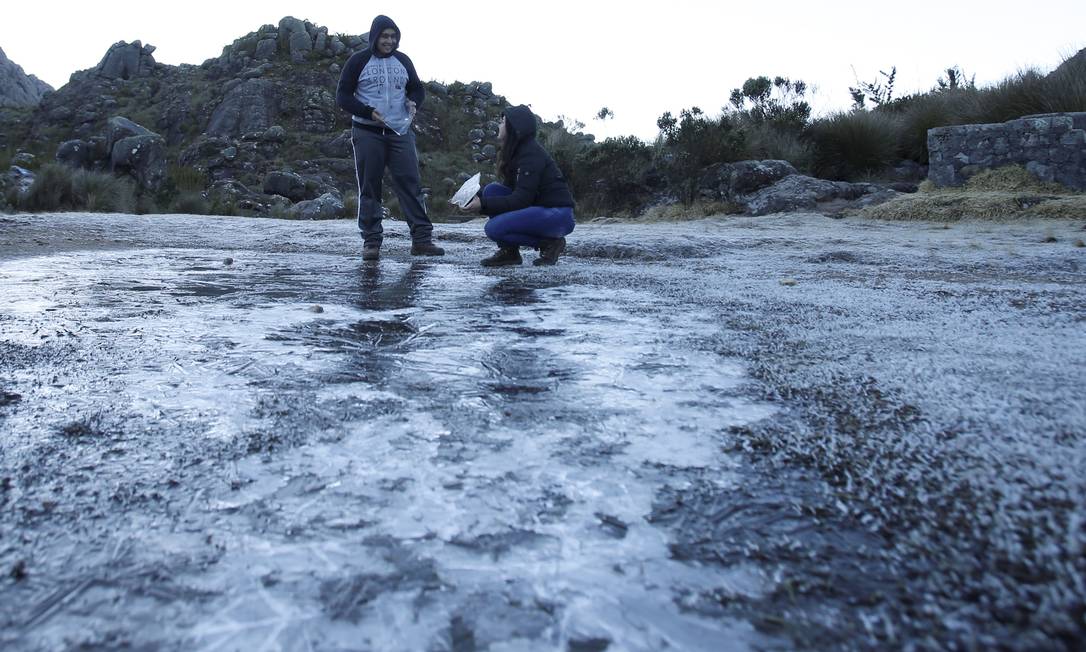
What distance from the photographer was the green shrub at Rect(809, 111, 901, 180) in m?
11.0

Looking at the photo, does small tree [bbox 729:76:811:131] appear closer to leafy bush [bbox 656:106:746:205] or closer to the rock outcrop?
leafy bush [bbox 656:106:746:205]

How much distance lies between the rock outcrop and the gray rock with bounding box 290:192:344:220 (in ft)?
111

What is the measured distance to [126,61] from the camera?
3716cm

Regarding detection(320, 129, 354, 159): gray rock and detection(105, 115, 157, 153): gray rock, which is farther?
detection(320, 129, 354, 159): gray rock

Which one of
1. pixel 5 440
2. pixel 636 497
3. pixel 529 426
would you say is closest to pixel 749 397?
pixel 529 426

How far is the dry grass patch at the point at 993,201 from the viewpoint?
23.5 ft

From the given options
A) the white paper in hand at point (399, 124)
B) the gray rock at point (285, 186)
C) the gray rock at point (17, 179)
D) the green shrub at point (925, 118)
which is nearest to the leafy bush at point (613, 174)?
the green shrub at point (925, 118)

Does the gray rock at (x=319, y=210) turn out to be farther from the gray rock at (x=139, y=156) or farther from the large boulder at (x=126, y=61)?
the large boulder at (x=126, y=61)

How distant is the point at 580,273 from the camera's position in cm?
423

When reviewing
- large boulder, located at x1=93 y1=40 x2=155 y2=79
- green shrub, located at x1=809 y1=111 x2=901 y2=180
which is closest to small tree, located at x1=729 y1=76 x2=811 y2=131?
green shrub, located at x1=809 y1=111 x2=901 y2=180

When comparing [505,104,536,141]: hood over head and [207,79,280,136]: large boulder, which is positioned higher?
[207,79,280,136]: large boulder

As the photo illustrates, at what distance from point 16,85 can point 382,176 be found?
48.4 m

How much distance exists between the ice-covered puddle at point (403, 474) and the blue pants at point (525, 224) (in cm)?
203

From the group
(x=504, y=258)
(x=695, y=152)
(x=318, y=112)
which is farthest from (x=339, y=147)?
(x=504, y=258)
